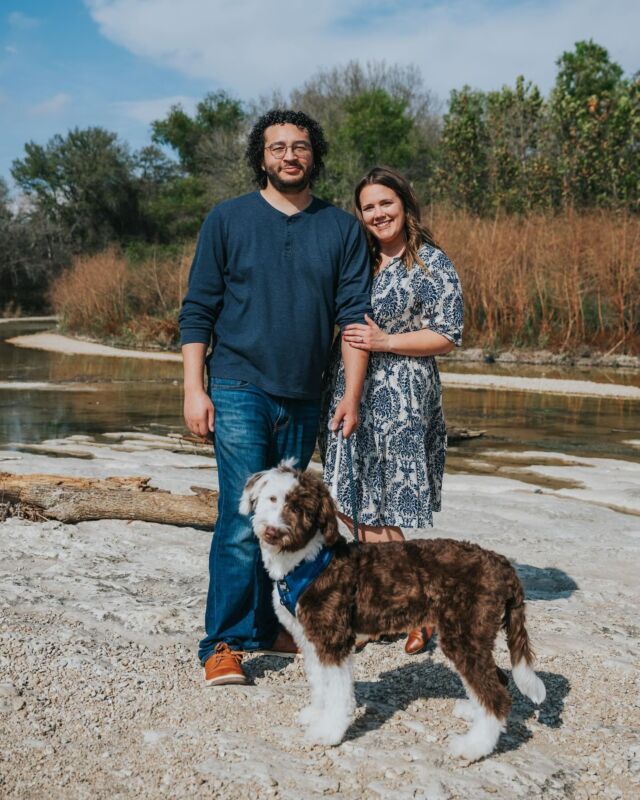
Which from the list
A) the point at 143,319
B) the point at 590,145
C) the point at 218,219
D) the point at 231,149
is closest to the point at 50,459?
the point at 218,219

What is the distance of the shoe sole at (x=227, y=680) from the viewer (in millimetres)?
3830

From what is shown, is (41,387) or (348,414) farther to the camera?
(41,387)

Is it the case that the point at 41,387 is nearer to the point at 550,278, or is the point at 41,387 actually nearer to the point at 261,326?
the point at 550,278

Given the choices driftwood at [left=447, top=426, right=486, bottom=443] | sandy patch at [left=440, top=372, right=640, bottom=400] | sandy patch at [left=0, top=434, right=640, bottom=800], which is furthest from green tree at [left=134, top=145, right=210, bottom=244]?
sandy patch at [left=0, top=434, right=640, bottom=800]

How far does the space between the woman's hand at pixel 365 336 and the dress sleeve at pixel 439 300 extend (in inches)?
14.4

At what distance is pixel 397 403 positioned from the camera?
429 centimetres

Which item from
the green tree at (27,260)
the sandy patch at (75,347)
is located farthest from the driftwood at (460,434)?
the green tree at (27,260)

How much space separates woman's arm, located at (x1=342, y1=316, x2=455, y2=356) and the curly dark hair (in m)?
0.77

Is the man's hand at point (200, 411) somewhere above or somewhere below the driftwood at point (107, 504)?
above

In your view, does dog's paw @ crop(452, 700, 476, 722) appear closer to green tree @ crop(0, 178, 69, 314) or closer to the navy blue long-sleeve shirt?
the navy blue long-sleeve shirt

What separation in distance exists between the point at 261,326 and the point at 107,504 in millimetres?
3509

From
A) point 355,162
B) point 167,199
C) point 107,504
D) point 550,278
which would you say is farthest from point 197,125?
point 107,504

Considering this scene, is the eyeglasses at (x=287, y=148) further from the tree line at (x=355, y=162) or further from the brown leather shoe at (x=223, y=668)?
the tree line at (x=355, y=162)

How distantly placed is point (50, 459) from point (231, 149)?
47897 millimetres
